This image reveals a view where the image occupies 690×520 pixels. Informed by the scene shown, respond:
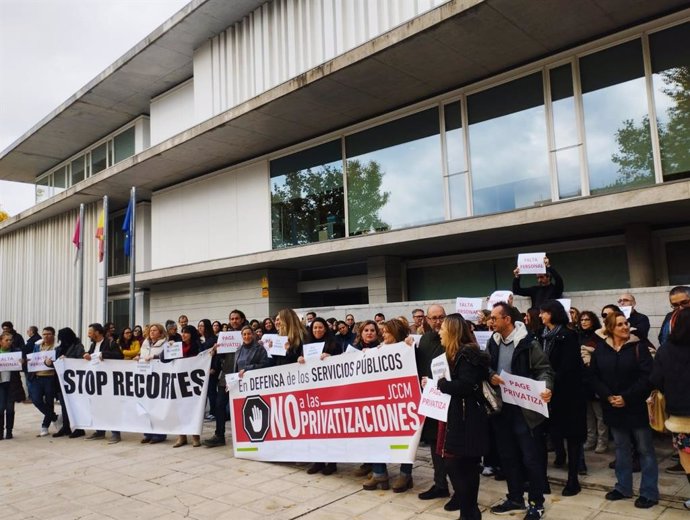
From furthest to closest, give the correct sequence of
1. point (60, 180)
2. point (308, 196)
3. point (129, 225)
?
point (60, 180) → point (129, 225) → point (308, 196)

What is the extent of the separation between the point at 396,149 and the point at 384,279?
3.39m

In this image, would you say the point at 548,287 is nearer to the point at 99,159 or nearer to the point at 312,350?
the point at 312,350

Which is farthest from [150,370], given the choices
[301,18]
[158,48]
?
[158,48]

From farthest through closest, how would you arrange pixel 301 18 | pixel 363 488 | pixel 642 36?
1. pixel 301 18
2. pixel 642 36
3. pixel 363 488

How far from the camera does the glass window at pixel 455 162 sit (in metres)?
11.5

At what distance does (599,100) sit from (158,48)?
13.5 metres

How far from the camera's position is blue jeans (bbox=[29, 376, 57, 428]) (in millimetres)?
9570

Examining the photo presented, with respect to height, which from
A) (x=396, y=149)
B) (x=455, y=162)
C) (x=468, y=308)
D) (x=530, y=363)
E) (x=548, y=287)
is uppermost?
(x=396, y=149)

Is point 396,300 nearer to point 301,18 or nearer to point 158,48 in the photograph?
point 301,18

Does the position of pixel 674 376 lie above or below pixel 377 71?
below

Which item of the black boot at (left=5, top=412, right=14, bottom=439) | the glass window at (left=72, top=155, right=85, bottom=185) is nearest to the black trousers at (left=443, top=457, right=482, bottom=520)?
the black boot at (left=5, top=412, right=14, bottom=439)

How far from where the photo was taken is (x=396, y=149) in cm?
1294

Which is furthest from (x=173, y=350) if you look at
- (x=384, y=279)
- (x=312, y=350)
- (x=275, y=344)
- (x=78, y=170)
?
(x=78, y=170)

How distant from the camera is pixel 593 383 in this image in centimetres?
512
